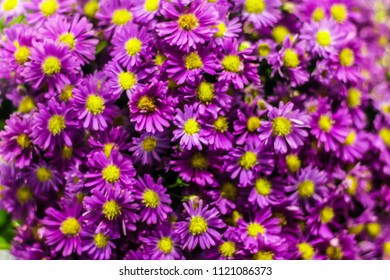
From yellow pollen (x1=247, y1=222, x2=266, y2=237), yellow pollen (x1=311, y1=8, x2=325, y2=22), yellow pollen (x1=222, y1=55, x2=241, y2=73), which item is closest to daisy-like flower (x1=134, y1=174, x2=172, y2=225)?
yellow pollen (x1=247, y1=222, x2=266, y2=237)

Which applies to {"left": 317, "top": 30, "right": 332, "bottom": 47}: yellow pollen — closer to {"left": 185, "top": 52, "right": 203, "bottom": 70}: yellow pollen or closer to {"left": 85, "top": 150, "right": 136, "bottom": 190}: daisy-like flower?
{"left": 185, "top": 52, "right": 203, "bottom": 70}: yellow pollen

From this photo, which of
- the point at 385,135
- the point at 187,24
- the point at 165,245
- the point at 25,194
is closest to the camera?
the point at 187,24

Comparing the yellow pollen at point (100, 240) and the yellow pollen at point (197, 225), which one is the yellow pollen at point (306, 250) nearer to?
the yellow pollen at point (197, 225)

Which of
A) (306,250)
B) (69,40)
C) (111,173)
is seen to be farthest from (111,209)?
(306,250)

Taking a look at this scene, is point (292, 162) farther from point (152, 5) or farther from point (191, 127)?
point (152, 5)

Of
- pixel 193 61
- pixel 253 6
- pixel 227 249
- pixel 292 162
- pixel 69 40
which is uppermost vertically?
pixel 253 6
